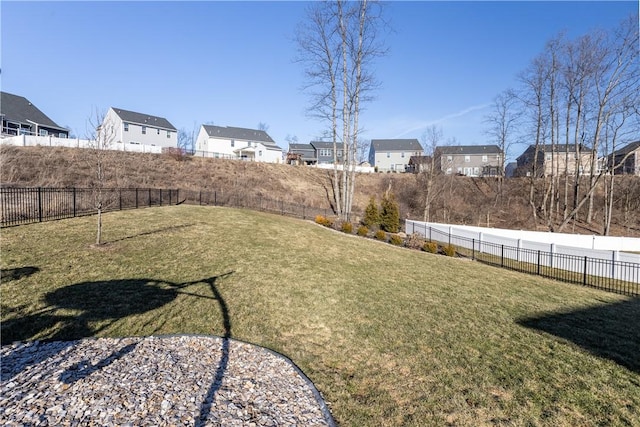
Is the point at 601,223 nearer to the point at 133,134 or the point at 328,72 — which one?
the point at 328,72

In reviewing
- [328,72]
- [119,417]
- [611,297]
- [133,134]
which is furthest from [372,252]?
[133,134]

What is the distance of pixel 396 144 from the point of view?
58531 mm

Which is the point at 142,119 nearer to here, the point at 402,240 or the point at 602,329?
the point at 402,240

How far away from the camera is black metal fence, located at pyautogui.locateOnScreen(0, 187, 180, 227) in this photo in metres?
10.7

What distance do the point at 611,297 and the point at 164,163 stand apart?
3318 centimetres

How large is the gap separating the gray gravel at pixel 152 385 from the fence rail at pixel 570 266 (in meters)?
11.8

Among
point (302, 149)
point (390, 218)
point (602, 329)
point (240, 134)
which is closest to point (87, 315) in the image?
point (602, 329)

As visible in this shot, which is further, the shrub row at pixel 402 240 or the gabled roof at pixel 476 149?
the gabled roof at pixel 476 149

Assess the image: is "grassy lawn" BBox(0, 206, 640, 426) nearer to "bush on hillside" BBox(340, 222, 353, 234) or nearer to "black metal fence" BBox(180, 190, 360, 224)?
"bush on hillside" BBox(340, 222, 353, 234)

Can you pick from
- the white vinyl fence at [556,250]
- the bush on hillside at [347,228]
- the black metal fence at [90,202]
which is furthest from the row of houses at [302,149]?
the bush on hillside at [347,228]

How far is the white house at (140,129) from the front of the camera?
123 ft

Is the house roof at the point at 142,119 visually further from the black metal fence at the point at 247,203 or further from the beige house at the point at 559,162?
the beige house at the point at 559,162

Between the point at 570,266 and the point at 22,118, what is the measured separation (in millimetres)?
49713

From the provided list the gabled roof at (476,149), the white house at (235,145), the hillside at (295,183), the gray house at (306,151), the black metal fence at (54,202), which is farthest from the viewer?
the gray house at (306,151)
